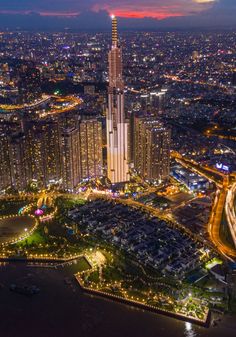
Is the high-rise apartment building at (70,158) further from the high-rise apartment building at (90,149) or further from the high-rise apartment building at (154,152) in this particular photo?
the high-rise apartment building at (154,152)

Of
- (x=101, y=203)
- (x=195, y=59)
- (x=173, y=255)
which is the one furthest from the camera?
(x=195, y=59)

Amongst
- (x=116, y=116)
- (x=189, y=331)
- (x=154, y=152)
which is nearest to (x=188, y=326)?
(x=189, y=331)

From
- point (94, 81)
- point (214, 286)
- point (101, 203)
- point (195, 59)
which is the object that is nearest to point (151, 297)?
point (214, 286)

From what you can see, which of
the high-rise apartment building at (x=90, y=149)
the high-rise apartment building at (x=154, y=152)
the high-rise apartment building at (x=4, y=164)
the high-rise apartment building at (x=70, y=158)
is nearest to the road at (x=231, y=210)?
the high-rise apartment building at (x=154, y=152)

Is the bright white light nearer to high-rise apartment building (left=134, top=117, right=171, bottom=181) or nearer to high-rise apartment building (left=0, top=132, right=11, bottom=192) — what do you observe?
high-rise apartment building (left=134, top=117, right=171, bottom=181)

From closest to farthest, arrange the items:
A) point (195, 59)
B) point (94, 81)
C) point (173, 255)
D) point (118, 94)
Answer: point (173, 255), point (118, 94), point (94, 81), point (195, 59)

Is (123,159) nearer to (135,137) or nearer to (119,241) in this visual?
(135,137)
